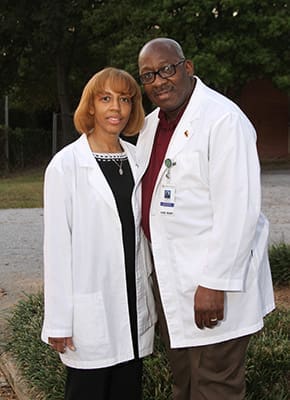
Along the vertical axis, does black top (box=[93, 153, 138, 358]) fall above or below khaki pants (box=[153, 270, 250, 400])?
above

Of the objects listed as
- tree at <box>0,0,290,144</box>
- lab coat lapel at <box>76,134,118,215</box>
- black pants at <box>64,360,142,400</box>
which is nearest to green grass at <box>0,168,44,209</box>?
tree at <box>0,0,290,144</box>

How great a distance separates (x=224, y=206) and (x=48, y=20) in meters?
21.1

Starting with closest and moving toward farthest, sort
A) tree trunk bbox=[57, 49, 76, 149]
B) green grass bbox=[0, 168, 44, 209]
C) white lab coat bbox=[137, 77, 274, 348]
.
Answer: white lab coat bbox=[137, 77, 274, 348], green grass bbox=[0, 168, 44, 209], tree trunk bbox=[57, 49, 76, 149]

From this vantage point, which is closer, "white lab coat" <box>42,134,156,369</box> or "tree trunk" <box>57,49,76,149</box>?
"white lab coat" <box>42,134,156,369</box>

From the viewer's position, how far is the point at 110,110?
277cm

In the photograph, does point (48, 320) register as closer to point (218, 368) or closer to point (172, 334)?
point (172, 334)

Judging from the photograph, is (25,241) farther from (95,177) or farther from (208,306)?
(208,306)

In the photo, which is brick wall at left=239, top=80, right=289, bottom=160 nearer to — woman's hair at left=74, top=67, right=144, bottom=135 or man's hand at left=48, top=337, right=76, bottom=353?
woman's hair at left=74, top=67, right=144, bottom=135

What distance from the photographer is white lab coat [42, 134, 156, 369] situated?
2.62 meters

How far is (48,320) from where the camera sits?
267 cm

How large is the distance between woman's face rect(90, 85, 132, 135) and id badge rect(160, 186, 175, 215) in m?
0.46

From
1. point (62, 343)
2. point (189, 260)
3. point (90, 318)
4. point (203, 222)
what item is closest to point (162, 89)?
point (203, 222)

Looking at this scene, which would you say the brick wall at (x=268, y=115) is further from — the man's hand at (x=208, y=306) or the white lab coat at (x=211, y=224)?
the man's hand at (x=208, y=306)

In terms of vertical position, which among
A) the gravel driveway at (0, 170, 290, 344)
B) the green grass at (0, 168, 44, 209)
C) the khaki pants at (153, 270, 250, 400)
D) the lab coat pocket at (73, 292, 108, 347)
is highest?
the lab coat pocket at (73, 292, 108, 347)
